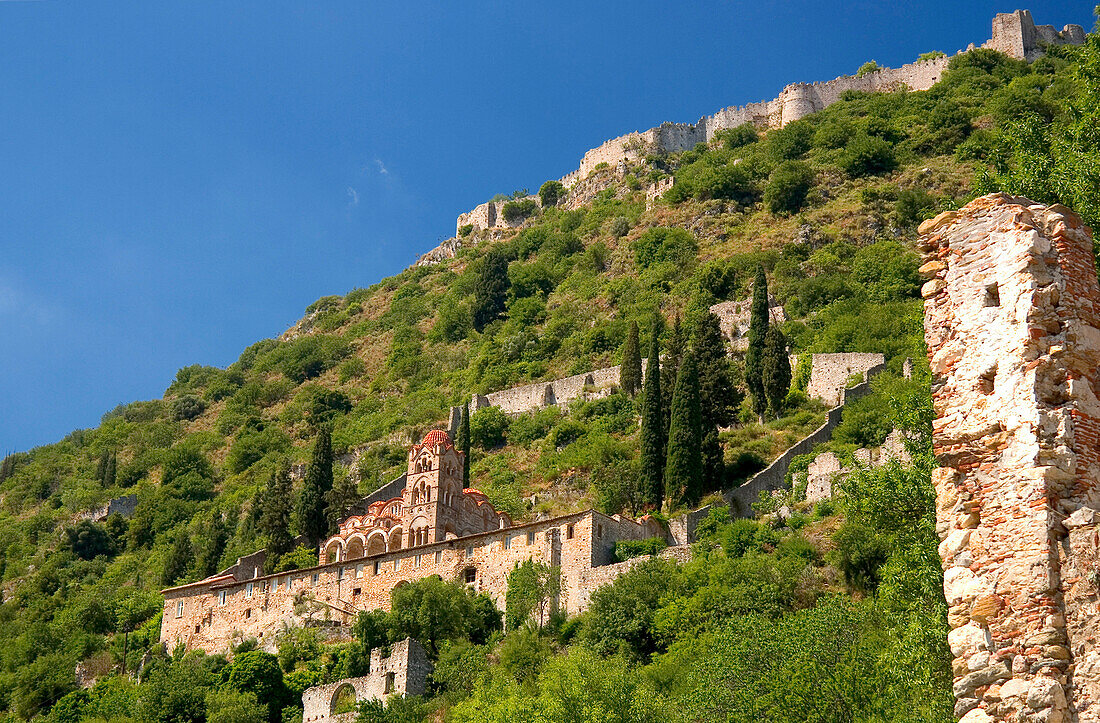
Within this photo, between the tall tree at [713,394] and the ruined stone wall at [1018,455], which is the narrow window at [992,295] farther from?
the tall tree at [713,394]

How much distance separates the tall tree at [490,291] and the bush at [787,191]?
21.8m

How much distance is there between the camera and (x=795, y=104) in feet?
381

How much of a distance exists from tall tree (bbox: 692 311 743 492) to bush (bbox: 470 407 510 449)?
55.6 ft

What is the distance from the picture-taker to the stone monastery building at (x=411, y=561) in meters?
49.7

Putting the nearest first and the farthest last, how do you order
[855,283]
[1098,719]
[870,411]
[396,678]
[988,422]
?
[1098,719] → [988,422] → [396,678] → [870,411] → [855,283]

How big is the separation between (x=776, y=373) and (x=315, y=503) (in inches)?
905

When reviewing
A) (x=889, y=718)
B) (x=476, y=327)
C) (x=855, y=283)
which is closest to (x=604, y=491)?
(x=855, y=283)

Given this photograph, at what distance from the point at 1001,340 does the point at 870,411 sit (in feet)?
150

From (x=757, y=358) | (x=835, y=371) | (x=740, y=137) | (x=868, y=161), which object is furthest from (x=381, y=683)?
(x=740, y=137)

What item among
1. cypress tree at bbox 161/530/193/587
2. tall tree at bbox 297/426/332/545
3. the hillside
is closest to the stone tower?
the hillside

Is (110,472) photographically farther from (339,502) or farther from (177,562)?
(339,502)

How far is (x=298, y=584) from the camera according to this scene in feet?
185

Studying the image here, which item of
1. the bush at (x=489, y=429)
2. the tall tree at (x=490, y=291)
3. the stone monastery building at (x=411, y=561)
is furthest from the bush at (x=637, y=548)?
the tall tree at (x=490, y=291)

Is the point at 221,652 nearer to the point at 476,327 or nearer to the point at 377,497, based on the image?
the point at 377,497
